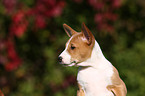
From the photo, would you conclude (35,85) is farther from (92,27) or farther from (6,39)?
(92,27)

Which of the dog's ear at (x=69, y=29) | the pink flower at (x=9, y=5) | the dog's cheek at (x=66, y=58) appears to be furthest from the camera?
the pink flower at (x=9, y=5)

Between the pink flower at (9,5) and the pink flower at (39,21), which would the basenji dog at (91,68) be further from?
the pink flower at (9,5)

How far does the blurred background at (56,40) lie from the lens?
292 cm

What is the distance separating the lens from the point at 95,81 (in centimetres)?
110

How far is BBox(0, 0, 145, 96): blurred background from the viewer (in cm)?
292

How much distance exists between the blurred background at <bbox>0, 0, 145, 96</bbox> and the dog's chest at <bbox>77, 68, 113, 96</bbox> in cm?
176

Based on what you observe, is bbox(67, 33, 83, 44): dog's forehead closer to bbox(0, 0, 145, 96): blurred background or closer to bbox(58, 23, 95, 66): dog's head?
bbox(58, 23, 95, 66): dog's head

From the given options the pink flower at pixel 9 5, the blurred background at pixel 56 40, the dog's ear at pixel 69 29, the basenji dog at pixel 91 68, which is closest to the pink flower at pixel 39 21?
the blurred background at pixel 56 40

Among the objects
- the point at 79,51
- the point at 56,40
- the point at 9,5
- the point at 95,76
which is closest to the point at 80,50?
the point at 79,51

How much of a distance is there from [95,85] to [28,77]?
2575 millimetres

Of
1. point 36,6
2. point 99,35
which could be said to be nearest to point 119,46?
point 99,35

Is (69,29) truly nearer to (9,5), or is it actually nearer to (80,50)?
(80,50)

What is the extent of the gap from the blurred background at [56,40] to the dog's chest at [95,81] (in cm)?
176

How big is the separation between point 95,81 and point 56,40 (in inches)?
89.3
